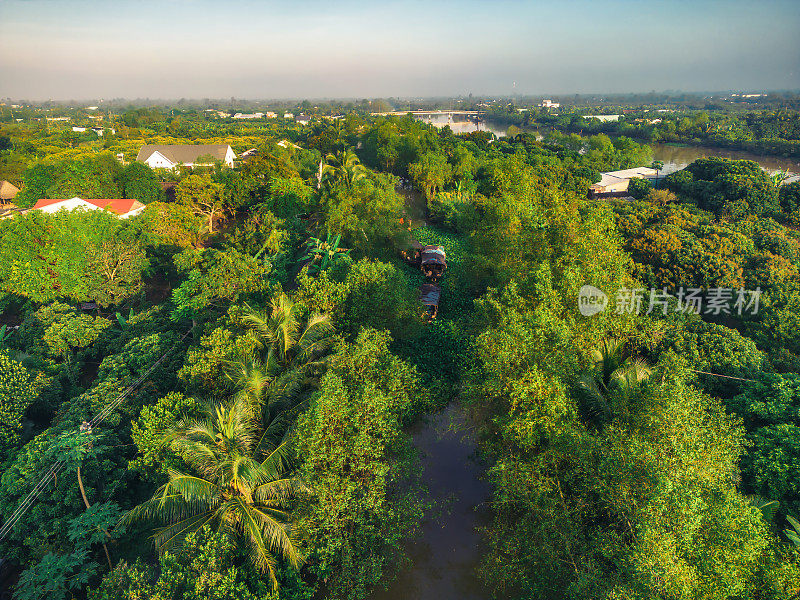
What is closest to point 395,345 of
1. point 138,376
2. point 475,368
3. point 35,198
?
point 475,368

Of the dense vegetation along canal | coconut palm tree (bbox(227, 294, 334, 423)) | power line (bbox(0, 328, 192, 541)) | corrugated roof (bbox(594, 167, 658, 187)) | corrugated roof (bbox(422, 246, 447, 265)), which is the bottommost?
the dense vegetation along canal

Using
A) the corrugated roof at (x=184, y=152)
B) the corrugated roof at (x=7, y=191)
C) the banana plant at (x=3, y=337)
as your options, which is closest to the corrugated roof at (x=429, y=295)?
the banana plant at (x=3, y=337)

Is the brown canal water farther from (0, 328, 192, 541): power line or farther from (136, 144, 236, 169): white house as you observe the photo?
(0, 328, 192, 541): power line

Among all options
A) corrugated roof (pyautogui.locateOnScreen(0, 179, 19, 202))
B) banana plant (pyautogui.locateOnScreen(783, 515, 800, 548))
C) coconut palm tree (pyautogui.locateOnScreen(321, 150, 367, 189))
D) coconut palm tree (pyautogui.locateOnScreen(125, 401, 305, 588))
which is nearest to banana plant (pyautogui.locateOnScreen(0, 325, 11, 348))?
coconut palm tree (pyautogui.locateOnScreen(125, 401, 305, 588))

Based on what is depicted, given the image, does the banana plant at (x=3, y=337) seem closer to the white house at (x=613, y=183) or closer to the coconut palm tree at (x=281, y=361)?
the coconut palm tree at (x=281, y=361)

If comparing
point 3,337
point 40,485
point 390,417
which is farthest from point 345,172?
point 40,485

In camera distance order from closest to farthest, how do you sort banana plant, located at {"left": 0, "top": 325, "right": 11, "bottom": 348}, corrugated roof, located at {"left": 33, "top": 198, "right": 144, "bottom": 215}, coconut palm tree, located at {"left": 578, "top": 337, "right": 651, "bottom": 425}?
coconut palm tree, located at {"left": 578, "top": 337, "right": 651, "bottom": 425} < banana plant, located at {"left": 0, "top": 325, "right": 11, "bottom": 348} < corrugated roof, located at {"left": 33, "top": 198, "right": 144, "bottom": 215}

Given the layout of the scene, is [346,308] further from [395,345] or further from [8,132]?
[8,132]

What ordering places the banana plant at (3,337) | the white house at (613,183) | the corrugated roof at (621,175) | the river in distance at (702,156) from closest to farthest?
the banana plant at (3,337) < the white house at (613,183) < the corrugated roof at (621,175) < the river in distance at (702,156)
